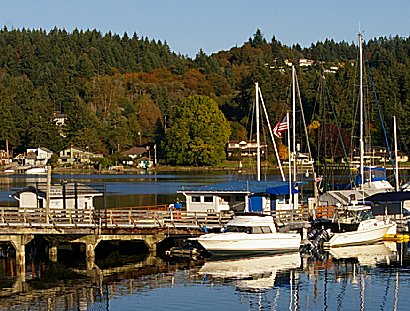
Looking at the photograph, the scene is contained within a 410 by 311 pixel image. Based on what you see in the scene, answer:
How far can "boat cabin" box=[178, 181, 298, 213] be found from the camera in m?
48.2

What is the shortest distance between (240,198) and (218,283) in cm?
1283

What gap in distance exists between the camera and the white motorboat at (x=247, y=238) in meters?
40.7

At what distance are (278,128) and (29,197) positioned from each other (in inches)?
654

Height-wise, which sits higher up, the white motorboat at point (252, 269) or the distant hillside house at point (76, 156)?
the distant hillside house at point (76, 156)

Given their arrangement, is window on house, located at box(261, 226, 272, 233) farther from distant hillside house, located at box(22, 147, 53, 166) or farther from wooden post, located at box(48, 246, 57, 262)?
distant hillside house, located at box(22, 147, 53, 166)

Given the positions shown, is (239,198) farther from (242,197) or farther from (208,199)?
(208,199)

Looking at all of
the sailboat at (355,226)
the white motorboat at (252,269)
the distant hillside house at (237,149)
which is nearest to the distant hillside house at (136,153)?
the distant hillside house at (237,149)

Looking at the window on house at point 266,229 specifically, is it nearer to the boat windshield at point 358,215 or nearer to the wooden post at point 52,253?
the boat windshield at point 358,215

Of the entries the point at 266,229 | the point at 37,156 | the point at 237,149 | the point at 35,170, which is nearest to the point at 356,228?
the point at 266,229

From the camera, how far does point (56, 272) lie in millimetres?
39719

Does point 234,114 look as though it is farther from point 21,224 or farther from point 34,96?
point 21,224

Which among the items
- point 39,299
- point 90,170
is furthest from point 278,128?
point 90,170

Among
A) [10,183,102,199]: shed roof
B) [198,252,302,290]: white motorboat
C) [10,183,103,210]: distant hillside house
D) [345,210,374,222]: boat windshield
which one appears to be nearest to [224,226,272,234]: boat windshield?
[198,252,302,290]: white motorboat

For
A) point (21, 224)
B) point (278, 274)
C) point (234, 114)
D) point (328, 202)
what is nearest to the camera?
point (278, 274)
